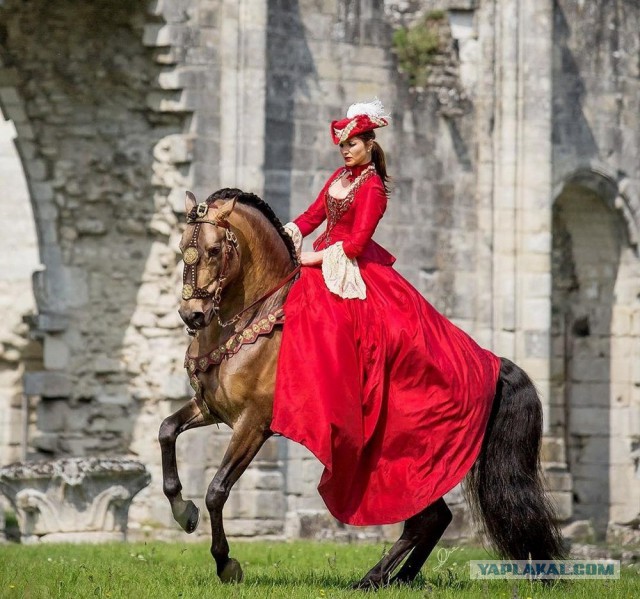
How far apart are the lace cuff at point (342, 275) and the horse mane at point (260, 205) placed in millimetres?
203

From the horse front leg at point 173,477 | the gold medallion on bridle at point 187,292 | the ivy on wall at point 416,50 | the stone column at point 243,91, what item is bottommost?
the horse front leg at point 173,477

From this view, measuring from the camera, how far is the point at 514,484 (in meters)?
9.22

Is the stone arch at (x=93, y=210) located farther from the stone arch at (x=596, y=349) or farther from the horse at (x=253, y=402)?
the horse at (x=253, y=402)

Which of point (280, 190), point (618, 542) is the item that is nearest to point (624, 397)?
point (618, 542)

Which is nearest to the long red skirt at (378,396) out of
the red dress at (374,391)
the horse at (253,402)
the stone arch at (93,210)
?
the red dress at (374,391)

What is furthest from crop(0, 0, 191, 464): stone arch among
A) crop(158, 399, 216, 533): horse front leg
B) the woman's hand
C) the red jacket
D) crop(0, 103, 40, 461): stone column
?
crop(158, 399, 216, 533): horse front leg

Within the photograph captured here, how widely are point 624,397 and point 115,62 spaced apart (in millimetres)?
6743

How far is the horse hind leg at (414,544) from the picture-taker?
353 inches

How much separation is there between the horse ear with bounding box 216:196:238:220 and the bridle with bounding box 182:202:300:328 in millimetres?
23

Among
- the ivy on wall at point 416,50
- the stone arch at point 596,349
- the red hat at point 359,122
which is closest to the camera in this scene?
the red hat at point 359,122

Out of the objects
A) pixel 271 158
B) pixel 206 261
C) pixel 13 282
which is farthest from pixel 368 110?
pixel 13 282

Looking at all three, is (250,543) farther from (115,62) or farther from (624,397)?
(624,397)

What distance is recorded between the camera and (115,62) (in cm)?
1596

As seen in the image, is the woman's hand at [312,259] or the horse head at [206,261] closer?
the horse head at [206,261]
